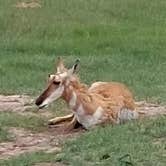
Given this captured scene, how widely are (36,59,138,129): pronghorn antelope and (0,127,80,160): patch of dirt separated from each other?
331 millimetres

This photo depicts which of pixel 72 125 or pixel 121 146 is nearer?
pixel 121 146

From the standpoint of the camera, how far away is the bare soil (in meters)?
9.57

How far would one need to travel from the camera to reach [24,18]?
924 inches

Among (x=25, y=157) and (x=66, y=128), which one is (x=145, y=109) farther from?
(x=25, y=157)

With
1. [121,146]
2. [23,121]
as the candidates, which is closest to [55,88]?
[23,121]

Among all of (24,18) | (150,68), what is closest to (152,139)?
(150,68)

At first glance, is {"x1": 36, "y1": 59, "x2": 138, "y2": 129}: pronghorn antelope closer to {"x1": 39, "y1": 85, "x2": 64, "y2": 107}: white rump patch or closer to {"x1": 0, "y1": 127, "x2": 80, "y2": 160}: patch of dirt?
{"x1": 39, "y1": 85, "x2": 64, "y2": 107}: white rump patch

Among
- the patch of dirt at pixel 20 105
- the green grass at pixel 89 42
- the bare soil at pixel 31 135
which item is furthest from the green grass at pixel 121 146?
the green grass at pixel 89 42

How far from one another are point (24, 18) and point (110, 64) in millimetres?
6012

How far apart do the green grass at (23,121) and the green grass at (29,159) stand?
6.43 ft

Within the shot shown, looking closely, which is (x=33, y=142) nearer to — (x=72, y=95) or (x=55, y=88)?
(x=55, y=88)

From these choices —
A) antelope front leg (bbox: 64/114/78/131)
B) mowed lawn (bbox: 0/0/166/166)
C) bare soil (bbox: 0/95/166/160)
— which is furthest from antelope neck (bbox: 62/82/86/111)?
mowed lawn (bbox: 0/0/166/166)

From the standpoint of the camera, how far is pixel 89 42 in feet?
70.5

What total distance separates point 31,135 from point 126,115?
157cm
